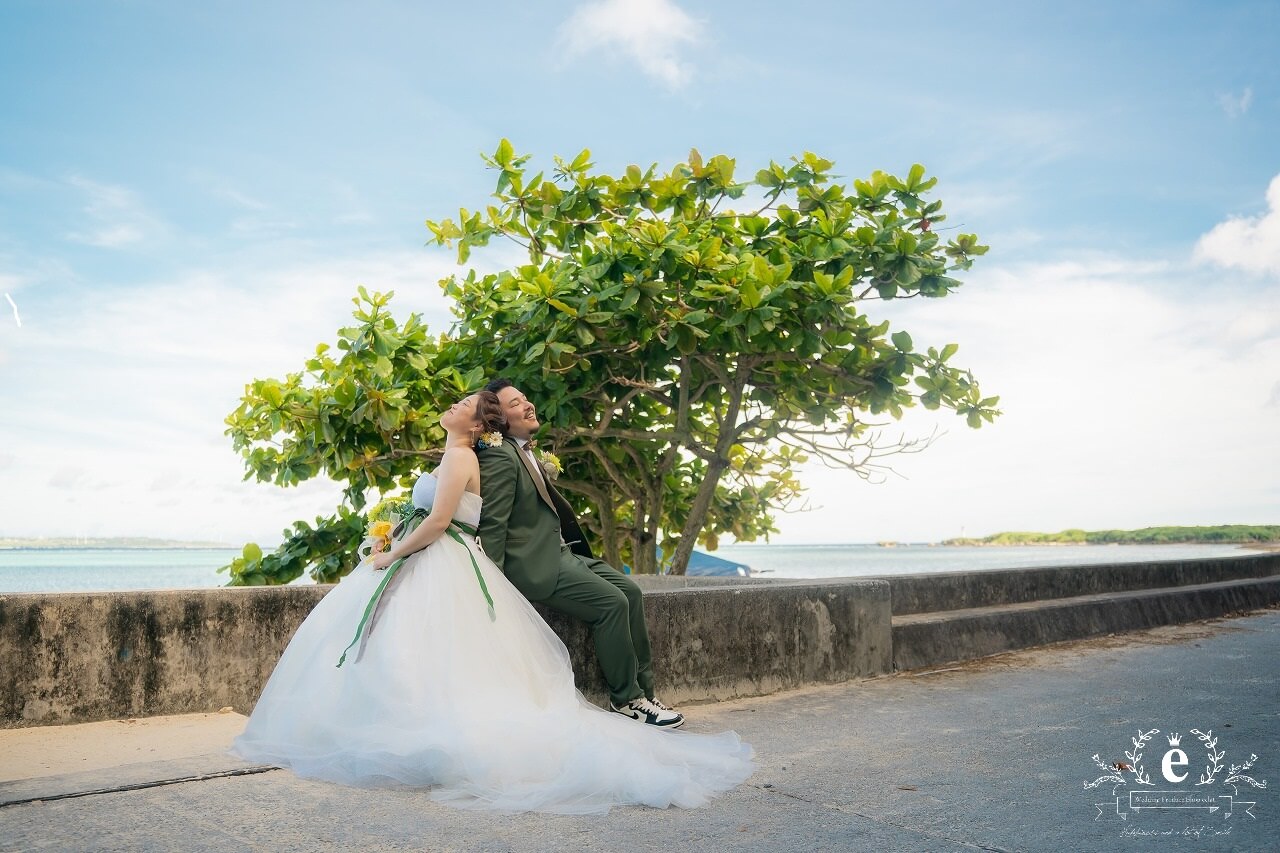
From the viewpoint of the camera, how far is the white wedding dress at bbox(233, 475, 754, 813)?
12.1 ft

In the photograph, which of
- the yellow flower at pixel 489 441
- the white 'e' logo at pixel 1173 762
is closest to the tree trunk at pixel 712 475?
the yellow flower at pixel 489 441

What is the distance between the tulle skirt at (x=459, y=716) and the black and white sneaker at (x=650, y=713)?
1.61 feet

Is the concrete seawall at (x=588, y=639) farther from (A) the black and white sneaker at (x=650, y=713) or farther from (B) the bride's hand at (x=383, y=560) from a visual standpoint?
(B) the bride's hand at (x=383, y=560)

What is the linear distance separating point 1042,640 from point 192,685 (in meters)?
6.47

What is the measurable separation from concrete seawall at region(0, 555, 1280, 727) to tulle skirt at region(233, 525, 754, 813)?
0.77 metres

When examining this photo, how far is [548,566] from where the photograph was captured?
4918mm

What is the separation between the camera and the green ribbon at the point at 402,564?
14.3 feet

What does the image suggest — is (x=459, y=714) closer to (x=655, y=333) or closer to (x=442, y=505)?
(x=442, y=505)

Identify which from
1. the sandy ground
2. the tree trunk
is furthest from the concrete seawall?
the tree trunk

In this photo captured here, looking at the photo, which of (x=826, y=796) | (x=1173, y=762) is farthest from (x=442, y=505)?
(x=1173, y=762)

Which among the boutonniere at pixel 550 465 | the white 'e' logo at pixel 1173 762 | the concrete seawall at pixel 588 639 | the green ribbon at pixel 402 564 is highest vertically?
the boutonniere at pixel 550 465

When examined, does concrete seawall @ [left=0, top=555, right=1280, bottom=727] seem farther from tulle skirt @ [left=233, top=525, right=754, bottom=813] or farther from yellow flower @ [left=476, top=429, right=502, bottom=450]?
yellow flower @ [left=476, top=429, right=502, bottom=450]

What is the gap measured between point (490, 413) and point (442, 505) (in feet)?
1.89

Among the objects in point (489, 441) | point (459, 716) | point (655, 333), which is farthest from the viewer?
point (655, 333)
